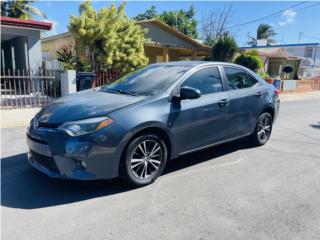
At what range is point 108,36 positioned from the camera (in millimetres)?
12320

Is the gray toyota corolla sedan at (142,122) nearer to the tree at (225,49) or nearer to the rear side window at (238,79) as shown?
the rear side window at (238,79)

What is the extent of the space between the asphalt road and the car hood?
0.92 meters

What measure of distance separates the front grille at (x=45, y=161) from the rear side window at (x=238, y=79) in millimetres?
3074

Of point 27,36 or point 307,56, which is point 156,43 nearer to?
point 27,36

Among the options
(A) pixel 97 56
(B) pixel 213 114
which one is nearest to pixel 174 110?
(B) pixel 213 114

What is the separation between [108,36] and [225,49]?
31.3 feet

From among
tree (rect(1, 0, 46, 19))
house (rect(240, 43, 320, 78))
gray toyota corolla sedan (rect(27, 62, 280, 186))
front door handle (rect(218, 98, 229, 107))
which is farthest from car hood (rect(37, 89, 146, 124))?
house (rect(240, 43, 320, 78))

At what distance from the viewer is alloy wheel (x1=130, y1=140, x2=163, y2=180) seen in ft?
12.3

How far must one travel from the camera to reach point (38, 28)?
12.1m

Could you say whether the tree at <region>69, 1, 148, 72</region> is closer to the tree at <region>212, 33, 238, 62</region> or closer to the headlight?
the tree at <region>212, 33, 238, 62</region>

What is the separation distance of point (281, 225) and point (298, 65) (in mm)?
38015

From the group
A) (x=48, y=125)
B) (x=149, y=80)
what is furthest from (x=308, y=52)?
(x=48, y=125)

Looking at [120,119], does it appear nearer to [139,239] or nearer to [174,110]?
[174,110]

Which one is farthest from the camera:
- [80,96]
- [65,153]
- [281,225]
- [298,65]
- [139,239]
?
[298,65]
